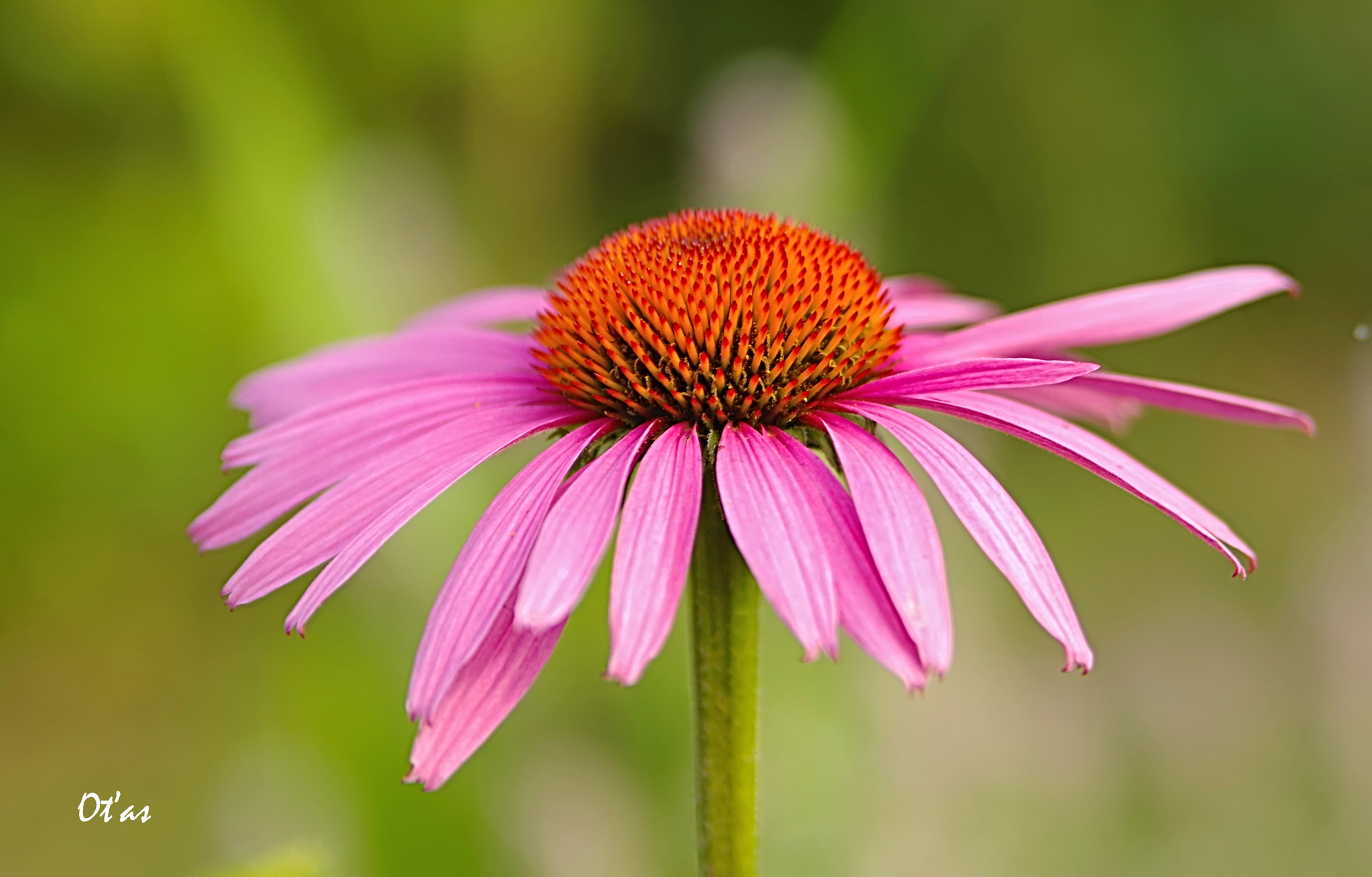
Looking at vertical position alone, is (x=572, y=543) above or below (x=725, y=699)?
above

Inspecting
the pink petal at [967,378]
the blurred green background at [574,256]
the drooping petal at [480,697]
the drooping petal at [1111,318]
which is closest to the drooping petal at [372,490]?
the drooping petal at [480,697]

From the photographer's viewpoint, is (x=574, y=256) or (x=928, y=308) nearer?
(x=928, y=308)

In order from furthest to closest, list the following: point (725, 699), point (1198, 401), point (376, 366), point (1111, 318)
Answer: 1. point (376, 366)
2. point (1111, 318)
3. point (1198, 401)
4. point (725, 699)

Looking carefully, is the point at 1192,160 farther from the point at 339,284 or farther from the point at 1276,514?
the point at 339,284

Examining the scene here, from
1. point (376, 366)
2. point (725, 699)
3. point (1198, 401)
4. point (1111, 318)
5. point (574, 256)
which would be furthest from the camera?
point (574, 256)

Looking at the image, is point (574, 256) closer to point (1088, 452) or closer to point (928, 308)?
point (928, 308)

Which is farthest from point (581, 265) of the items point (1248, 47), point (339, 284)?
point (1248, 47)

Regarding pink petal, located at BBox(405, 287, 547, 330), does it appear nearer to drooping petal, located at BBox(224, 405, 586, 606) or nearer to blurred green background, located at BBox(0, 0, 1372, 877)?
drooping petal, located at BBox(224, 405, 586, 606)

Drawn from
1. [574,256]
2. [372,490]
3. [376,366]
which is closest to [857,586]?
[372,490]
